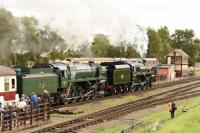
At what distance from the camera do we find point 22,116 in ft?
70.8

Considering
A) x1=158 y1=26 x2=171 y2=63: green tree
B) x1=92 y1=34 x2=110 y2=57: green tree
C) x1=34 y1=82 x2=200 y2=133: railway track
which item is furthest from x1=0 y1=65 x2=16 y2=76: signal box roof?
x1=158 y1=26 x2=171 y2=63: green tree

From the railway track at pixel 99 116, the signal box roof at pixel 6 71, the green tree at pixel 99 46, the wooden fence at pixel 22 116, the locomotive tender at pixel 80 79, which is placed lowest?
the railway track at pixel 99 116

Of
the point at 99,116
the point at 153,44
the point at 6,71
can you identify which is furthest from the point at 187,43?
the point at 6,71

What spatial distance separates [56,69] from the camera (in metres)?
30.3

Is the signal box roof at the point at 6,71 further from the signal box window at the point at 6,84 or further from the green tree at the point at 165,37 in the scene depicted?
the green tree at the point at 165,37

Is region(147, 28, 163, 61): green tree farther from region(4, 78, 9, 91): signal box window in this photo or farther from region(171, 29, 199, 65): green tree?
region(4, 78, 9, 91): signal box window

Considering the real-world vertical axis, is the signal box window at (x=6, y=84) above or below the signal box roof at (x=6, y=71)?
below

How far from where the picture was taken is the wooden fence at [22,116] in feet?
66.9

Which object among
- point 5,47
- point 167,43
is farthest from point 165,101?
point 167,43

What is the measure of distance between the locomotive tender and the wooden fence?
3.24 meters

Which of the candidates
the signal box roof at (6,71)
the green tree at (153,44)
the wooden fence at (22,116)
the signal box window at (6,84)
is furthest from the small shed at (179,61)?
the signal box window at (6,84)

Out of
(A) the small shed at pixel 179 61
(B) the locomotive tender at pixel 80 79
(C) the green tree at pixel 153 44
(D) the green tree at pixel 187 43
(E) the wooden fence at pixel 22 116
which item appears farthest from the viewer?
(D) the green tree at pixel 187 43

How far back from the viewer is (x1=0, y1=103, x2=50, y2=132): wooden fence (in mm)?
20406

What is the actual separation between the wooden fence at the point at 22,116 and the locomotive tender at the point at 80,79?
10.6ft
